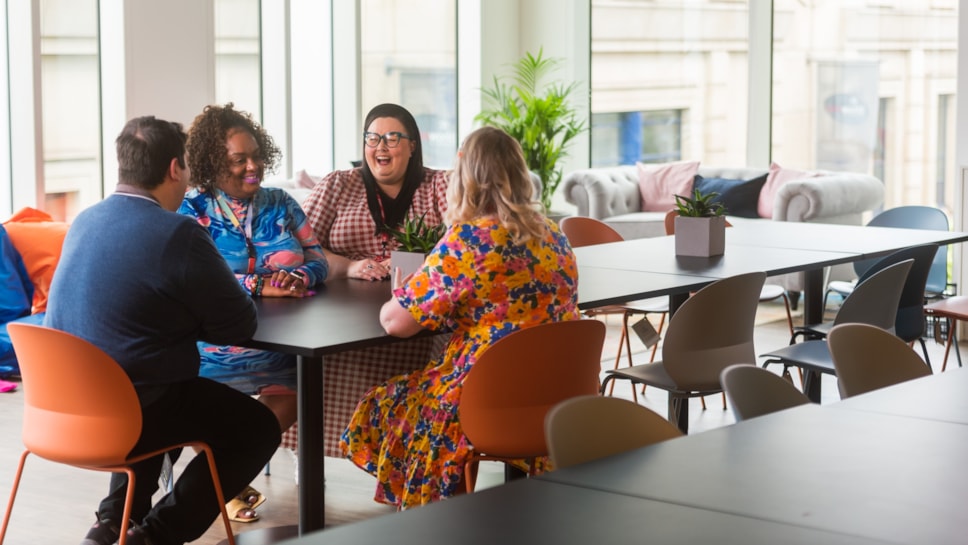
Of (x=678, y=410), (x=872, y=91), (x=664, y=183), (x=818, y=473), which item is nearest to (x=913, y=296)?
(x=678, y=410)

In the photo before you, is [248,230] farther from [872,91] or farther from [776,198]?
[872,91]

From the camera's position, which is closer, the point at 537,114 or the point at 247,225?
the point at 247,225

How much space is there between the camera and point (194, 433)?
3.45 meters

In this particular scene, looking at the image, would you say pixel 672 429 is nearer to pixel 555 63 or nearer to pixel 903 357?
pixel 903 357

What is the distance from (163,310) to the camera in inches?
129

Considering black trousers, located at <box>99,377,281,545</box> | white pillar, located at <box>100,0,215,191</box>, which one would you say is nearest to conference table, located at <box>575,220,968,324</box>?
black trousers, located at <box>99,377,281,545</box>

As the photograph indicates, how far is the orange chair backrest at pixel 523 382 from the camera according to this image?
11.0 feet

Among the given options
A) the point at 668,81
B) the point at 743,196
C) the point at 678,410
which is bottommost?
the point at 678,410

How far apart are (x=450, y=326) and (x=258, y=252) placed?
0.94 metres

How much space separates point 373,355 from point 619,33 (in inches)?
297

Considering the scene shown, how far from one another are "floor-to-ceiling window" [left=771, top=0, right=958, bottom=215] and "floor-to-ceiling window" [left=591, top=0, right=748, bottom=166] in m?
0.44

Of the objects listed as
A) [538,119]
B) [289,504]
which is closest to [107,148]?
[538,119]

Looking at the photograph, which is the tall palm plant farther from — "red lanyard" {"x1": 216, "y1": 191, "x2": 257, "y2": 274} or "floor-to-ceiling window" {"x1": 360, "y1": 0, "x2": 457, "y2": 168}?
"red lanyard" {"x1": 216, "y1": 191, "x2": 257, "y2": 274}

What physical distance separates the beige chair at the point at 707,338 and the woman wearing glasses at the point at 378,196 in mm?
918
